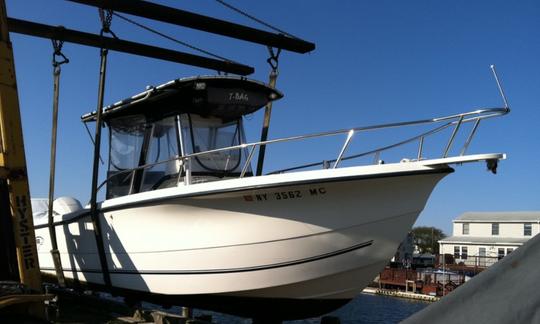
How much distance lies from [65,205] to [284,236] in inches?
227

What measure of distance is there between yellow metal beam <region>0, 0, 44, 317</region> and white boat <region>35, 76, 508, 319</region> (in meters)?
1.33

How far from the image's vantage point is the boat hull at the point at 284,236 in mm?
6117

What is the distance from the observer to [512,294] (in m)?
1.63

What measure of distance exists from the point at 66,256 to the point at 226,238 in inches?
177

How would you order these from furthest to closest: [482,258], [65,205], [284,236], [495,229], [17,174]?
[495,229] < [482,258] < [65,205] < [17,174] < [284,236]

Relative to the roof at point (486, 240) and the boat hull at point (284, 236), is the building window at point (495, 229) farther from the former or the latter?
the boat hull at point (284, 236)

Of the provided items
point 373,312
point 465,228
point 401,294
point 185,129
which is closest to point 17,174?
point 185,129

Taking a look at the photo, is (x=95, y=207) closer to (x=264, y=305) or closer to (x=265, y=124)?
(x=265, y=124)

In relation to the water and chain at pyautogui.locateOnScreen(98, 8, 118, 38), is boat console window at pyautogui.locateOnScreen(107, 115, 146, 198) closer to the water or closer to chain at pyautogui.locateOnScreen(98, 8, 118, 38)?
chain at pyautogui.locateOnScreen(98, 8, 118, 38)

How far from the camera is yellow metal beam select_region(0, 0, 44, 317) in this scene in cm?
661

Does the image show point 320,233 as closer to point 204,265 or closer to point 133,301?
point 204,265

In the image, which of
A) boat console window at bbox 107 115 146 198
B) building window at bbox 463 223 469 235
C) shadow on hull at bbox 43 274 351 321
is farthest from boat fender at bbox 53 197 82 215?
building window at bbox 463 223 469 235

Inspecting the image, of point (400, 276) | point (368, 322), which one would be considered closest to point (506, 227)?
point (400, 276)

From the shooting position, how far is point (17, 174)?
6.71m
